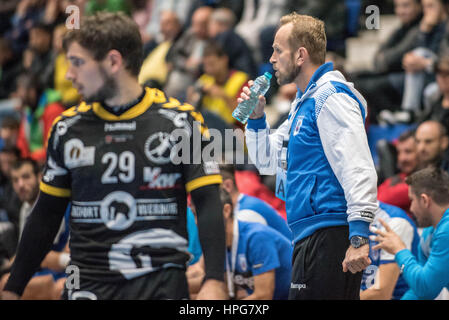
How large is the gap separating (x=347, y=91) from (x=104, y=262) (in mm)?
1394

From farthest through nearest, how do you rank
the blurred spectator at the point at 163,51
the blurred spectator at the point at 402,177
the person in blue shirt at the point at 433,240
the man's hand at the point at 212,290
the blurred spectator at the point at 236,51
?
the blurred spectator at the point at 163,51 < the blurred spectator at the point at 236,51 < the blurred spectator at the point at 402,177 < the person in blue shirt at the point at 433,240 < the man's hand at the point at 212,290

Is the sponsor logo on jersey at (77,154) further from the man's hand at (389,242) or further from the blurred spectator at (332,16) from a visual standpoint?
the blurred spectator at (332,16)

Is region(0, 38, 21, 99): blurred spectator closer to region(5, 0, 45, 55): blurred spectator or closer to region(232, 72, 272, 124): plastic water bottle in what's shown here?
region(5, 0, 45, 55): blurred spectator

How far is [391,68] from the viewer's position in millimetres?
8523

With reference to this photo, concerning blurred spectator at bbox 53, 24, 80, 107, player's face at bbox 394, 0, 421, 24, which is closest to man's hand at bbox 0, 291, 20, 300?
player's face at bbox 394, 0, 421, 24

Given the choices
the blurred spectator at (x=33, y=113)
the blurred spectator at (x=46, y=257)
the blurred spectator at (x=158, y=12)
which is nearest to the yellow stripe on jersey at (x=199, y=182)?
the blurred spectator at (x=46, y=257)

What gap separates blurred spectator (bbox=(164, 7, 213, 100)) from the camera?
9.40 m

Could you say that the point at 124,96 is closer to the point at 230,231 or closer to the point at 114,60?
the point at 114,60

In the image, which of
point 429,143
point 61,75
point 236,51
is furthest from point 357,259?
point 61,75

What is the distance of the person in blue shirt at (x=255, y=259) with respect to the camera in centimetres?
524

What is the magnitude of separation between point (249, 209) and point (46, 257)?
178cm

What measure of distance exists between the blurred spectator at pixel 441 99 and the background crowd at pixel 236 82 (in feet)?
0.04

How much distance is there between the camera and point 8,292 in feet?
10.8

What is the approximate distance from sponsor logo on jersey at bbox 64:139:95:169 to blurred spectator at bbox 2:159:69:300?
2.63m
